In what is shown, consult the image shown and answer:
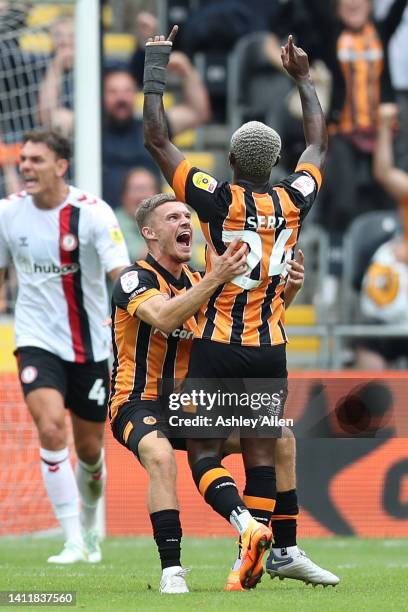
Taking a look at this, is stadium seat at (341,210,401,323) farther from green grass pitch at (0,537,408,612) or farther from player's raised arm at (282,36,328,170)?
player's raised arm at (282,36,328,170)


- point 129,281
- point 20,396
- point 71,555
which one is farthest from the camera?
point 20,396

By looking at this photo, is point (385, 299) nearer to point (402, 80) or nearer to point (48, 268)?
point (402, 80)

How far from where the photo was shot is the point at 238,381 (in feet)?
18.8

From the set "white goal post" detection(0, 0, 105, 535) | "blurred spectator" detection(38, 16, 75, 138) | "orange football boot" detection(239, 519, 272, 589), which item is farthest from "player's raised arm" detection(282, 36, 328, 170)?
"blurred spectator" detection(38, 16, 75, 138)

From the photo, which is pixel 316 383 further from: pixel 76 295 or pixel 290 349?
pixel 290 349

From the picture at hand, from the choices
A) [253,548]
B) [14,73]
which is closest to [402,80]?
[14,73]

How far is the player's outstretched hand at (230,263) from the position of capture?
18.2 feet

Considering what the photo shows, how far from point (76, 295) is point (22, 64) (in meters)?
4.49

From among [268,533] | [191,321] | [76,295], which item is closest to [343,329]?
[76,295]

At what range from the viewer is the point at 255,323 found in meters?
5.74

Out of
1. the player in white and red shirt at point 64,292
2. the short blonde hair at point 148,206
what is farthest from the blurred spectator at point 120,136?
the short blonde hair at point 148,206

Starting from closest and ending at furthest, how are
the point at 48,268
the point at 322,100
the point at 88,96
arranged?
1. the point at 48,268
2. the point at 88,96
3. the point at 322,100

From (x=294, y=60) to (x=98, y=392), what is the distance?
2929 mm

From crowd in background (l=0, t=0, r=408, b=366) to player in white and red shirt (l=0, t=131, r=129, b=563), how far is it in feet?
15.2
